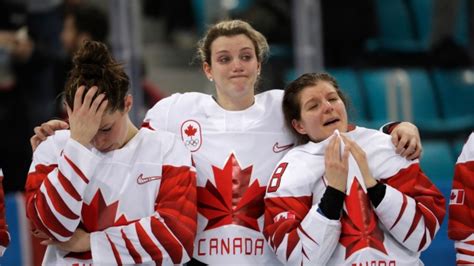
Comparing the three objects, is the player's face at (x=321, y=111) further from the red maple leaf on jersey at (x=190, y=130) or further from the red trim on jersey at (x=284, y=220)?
the red maple leaf on jersey at (x=190, y=130)

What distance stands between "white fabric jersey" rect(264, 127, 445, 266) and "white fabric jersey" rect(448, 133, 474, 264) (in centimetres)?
12

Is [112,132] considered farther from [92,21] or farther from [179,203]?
[92,21]

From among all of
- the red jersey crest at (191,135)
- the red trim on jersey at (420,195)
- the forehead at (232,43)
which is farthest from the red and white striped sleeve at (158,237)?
the red trim on jersey at (420,195)

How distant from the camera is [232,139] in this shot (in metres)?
3.28

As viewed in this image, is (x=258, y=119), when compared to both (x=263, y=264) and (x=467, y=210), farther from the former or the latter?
(x=467, y=210)

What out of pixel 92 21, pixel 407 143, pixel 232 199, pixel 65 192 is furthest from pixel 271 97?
pixel 92 21

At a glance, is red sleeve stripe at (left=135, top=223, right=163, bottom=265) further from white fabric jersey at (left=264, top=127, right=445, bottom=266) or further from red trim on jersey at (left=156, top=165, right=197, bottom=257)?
white fabric jersey at (left=264, top=127, right=445, bottom=266)

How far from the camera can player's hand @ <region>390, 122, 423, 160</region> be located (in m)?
3.09

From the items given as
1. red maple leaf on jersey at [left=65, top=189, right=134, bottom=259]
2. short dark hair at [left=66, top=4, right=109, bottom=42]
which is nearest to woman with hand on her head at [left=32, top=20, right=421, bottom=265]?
red maple leaf on jersey at [left=65, top=189, right=134, bottom=259]

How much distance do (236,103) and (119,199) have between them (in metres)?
0.55

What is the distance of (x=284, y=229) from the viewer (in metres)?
2.97

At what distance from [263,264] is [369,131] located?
544 mm

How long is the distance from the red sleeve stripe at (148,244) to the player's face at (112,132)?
261 millimetres

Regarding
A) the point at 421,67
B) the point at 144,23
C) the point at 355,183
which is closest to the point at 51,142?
the point at 355,183
